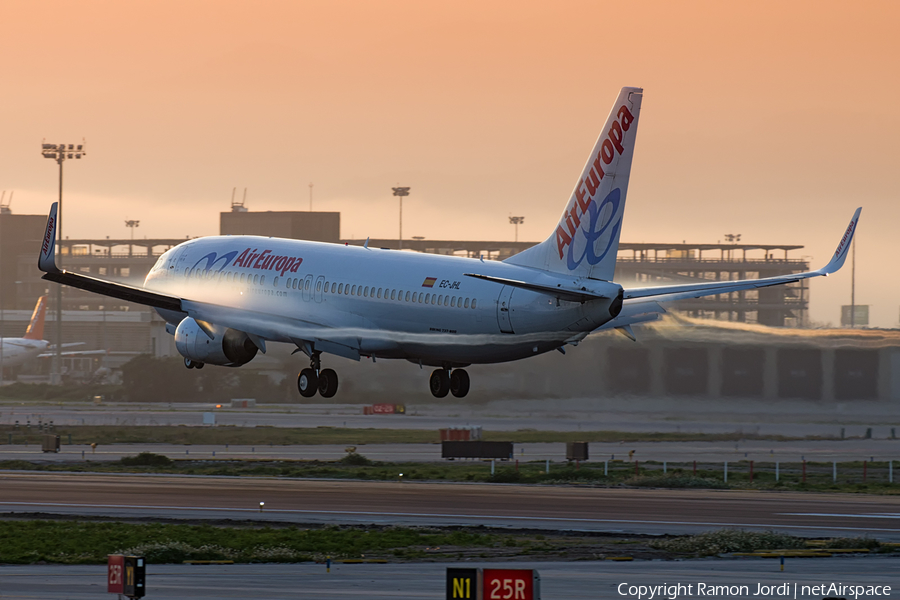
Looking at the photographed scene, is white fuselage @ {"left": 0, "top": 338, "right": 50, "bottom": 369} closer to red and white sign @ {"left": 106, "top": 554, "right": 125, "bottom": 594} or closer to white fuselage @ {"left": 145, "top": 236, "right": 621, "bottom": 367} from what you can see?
white fuselage @ {"left": 145, "top": 236, "right": 621, "bottom": 367}

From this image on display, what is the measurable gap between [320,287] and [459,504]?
53.8 feet

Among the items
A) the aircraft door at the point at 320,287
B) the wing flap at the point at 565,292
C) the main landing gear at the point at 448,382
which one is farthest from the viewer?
the aircraft door at the point at 320,287

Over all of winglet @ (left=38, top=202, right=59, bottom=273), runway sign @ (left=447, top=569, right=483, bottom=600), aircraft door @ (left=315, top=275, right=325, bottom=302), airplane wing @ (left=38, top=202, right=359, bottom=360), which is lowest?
runway sign @ (left=447, top=569, right=483, bottom=600)

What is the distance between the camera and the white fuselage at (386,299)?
4900cm

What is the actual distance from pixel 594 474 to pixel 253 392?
59.8 m

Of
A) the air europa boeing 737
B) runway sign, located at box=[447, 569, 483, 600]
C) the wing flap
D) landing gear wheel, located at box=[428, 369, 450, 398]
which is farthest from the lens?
landing gear wheel, located at box=[428, 369, 450, 398]

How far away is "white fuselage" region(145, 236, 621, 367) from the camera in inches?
1929

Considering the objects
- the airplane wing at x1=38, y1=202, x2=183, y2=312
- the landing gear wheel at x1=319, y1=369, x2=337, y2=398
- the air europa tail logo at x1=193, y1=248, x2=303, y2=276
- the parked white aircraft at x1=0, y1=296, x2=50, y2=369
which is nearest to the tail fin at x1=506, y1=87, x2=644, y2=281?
the landing gear wheel at x1=319, y1=369, x2=337, y2=398

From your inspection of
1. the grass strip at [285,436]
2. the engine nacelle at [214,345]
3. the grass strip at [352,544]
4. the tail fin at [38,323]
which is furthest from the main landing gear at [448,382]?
the tail fin at [38,323]

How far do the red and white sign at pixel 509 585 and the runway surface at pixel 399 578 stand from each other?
43.3 feet

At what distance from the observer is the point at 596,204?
49188 millimetres

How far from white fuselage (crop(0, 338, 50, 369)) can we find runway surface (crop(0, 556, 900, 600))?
490ft

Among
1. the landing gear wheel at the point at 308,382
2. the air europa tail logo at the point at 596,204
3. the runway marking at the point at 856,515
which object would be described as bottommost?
the runway marking at the point at 856,515

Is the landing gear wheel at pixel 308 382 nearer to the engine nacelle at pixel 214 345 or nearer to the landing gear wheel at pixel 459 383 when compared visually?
the engine nacelle at pixel 214 345
